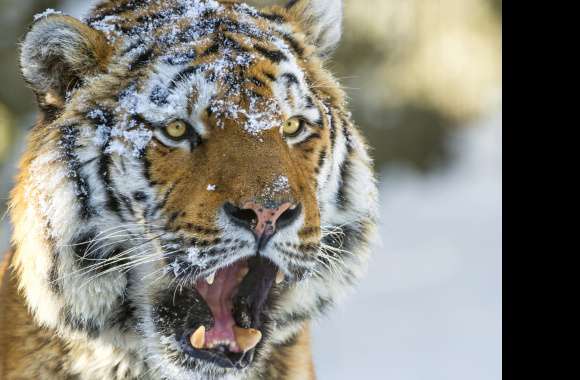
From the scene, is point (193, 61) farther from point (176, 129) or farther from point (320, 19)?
point (320, 19)

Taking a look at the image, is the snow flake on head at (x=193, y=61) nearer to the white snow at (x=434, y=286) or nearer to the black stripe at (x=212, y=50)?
the black stripe at (x=212, y=50)

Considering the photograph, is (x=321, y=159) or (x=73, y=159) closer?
(x=73, y=159)

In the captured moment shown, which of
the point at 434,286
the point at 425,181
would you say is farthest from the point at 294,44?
the point at 425,181

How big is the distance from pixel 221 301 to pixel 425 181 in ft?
7.82

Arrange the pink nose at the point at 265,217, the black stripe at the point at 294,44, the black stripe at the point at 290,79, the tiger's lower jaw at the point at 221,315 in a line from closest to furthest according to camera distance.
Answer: the pink nose at the point at 265,217
the tiger's lower jaw at the point at 221,315
the black stripe at the point at 290,79
the black stripe at the point at 294,44

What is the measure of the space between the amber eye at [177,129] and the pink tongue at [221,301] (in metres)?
0.24

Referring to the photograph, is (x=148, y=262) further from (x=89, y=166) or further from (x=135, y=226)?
(x=89, y=166)

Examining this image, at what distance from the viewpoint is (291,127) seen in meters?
1.54

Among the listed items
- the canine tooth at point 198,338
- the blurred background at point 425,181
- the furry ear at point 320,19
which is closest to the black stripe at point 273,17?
the furry ear at point 320,19

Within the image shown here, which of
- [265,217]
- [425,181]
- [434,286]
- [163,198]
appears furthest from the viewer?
[425,181]

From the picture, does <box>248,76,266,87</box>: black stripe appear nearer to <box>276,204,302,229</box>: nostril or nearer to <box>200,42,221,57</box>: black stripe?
<box>200,42,221,57</box>: black stripe

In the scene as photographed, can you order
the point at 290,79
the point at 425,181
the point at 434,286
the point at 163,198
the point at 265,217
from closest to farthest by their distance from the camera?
the point at 265,217, the point at 163,198, the point at 290,79, the point at 434,286, the point at 425,181

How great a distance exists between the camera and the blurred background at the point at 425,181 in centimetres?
267

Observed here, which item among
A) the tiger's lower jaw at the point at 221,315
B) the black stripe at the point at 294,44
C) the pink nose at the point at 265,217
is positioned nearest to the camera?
the pink nose at the point at 265,217
